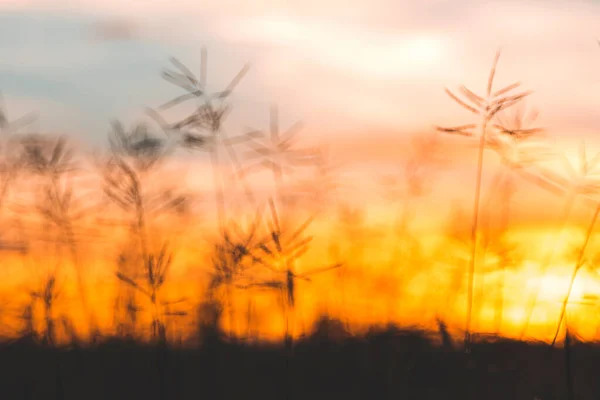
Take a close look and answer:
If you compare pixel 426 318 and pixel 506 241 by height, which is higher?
pixel 506 241

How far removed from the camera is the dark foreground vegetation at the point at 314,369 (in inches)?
154

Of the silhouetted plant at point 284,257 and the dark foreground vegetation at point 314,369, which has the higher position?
the silhouetted plant at point 284,257

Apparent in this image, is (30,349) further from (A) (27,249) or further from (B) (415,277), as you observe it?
(B) (415,277)

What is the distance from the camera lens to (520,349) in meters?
4.12

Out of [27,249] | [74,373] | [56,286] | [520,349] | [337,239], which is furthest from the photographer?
[337,239]

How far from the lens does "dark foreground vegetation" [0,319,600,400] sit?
392 centimetres

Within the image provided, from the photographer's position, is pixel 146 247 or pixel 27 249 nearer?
pixel 146 247

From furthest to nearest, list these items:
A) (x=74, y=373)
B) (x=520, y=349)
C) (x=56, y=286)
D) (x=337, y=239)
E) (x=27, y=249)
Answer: (x=337, y=239) < (x=27, y=249) < (x=56, y=286) < (x=74, y=373) < (x=520, y=349)

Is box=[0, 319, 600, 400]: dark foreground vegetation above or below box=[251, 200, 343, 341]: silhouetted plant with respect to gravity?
below

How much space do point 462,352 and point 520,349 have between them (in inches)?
11.0

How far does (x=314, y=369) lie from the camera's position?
4.30 m

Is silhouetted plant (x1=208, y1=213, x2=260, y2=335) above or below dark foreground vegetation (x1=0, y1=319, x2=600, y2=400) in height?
above

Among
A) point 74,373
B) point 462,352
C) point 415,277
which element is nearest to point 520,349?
point 462,352

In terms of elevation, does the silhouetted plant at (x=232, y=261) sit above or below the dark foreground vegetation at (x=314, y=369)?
above
